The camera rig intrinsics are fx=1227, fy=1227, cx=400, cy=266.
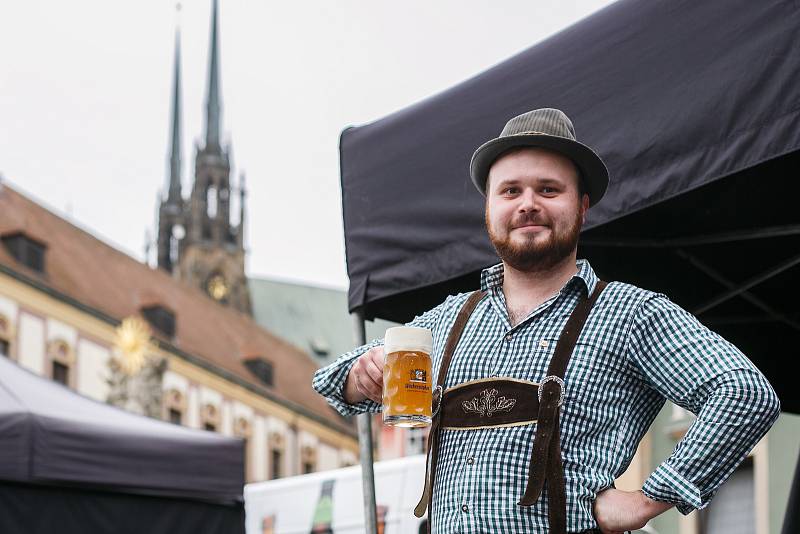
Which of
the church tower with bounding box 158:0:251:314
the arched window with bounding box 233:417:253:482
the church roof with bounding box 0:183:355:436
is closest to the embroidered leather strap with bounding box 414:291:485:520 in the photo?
the church roof with bounding box 0:183:355:436

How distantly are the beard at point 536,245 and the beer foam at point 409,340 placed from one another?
260 millimetres

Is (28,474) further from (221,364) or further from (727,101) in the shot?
(221,364)

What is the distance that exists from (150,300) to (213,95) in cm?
3893

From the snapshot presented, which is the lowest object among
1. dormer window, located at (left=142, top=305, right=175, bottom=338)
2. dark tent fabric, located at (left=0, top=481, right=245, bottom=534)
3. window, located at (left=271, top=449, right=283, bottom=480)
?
dark tent fabric, located at (left=0, top=481, right=245, bottom=534)

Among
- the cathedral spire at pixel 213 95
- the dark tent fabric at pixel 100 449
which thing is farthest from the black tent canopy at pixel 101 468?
the cathedral spire at pixel 213 95

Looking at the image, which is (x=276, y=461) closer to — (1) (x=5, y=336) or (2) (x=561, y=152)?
(1) (x=5, y=336)

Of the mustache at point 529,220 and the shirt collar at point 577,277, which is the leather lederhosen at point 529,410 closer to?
the shirt collar at point 577,277

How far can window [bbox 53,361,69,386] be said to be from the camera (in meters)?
34.2

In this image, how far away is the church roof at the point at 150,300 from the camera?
121 feet

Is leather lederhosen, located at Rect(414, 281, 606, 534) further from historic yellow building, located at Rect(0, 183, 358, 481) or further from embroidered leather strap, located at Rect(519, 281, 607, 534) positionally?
historic yellow building, located at Rect(0, 183, 358, 481)

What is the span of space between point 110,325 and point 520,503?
1418 inches

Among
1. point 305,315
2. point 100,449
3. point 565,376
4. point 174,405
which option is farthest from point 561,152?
point 305,315

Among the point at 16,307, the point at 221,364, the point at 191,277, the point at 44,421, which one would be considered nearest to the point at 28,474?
the point at 44,421

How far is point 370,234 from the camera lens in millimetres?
4066
